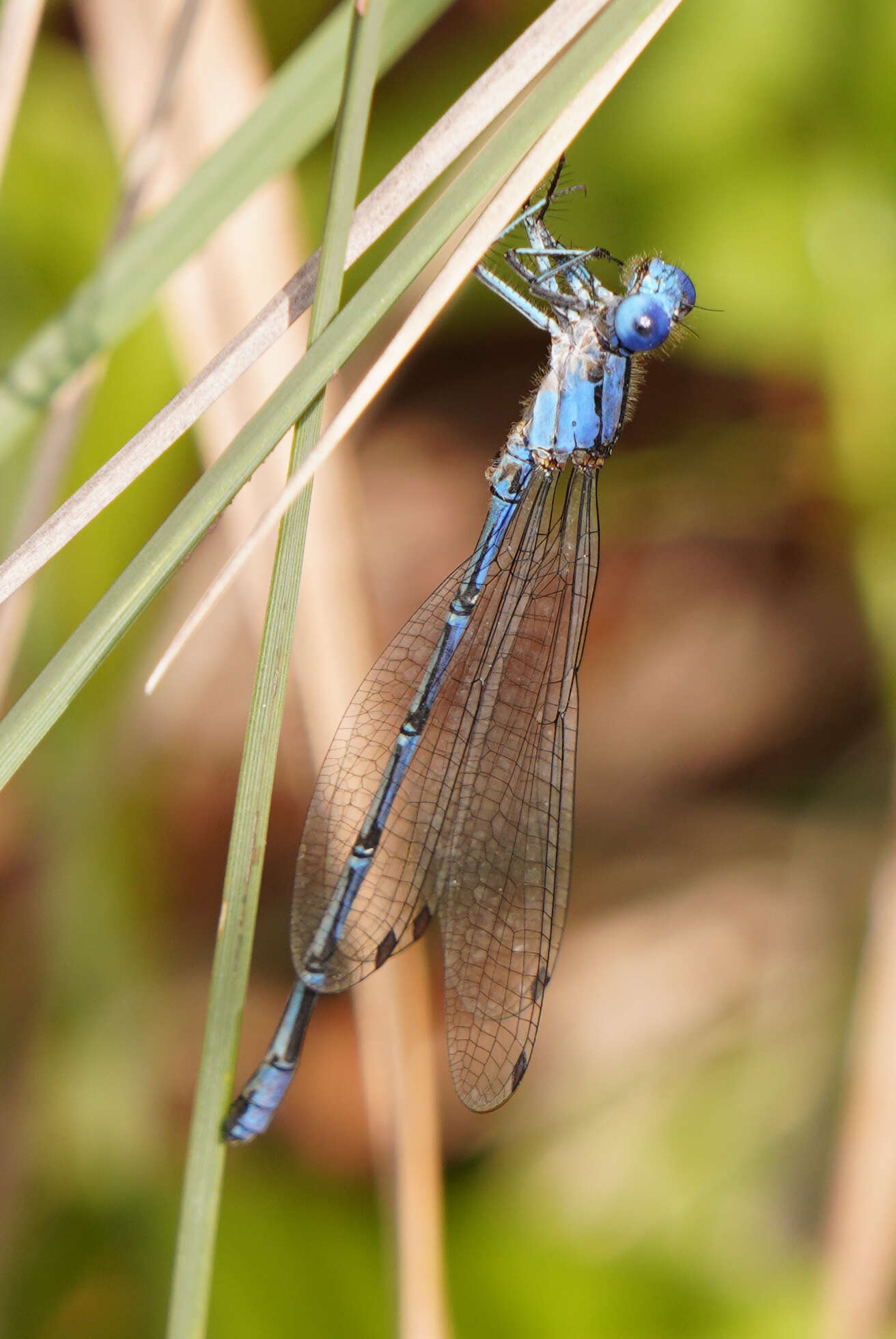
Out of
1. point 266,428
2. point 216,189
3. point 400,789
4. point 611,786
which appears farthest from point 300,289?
point 611,786

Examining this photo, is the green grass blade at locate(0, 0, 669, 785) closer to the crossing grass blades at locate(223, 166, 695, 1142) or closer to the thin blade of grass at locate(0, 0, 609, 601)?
the thin blade of grass at locate(0, 0, 609, 601)

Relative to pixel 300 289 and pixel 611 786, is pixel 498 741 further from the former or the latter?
pixel 300 289

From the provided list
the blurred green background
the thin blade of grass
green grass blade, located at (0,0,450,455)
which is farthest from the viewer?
the blurred green background

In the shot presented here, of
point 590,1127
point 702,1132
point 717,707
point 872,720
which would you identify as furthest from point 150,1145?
point 872,720

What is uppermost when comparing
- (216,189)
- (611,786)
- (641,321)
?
(641,321)

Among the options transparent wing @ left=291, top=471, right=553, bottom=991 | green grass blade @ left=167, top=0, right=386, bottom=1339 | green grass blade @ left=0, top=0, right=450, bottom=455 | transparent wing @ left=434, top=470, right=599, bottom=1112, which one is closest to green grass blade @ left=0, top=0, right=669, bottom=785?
green grass blade @ left=167, top=0, right=386, bottom=1339

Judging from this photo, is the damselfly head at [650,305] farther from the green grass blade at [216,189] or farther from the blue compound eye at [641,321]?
the green grass blade at [216,189]
